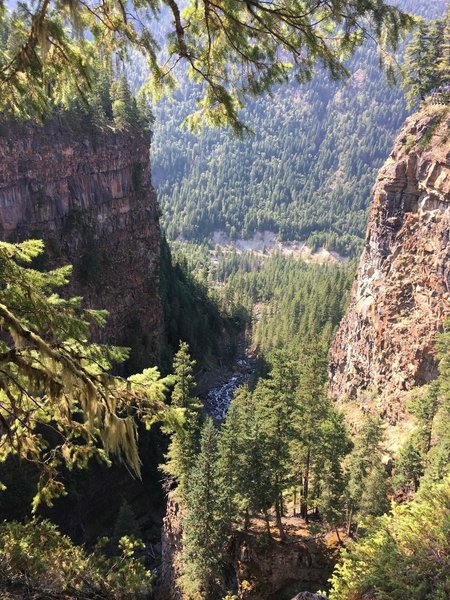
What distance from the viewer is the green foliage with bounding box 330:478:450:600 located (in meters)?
10.9

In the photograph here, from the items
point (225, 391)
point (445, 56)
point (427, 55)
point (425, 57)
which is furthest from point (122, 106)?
point (225, 391)

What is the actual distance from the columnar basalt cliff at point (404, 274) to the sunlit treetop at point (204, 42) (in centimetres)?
2679

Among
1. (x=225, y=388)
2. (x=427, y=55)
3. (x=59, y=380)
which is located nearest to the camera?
(x=59, y=380)

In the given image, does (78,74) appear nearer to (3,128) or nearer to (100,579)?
(100,579)

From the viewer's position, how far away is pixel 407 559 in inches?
446

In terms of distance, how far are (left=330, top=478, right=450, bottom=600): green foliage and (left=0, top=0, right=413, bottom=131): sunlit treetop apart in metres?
11.2

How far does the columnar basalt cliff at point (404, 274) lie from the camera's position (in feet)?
111

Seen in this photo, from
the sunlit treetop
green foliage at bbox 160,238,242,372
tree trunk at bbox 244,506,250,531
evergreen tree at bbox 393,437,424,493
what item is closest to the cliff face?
green foliage at bbox 160,238,242,372

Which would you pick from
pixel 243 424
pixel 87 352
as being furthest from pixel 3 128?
pixel 87 352

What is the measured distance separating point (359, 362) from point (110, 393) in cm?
4009

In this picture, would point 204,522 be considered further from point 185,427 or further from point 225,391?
point 225,391

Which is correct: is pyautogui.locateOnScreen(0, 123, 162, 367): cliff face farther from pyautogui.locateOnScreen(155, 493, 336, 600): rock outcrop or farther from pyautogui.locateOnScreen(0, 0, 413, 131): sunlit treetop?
pyautogui.locateOnScreen(0, 0, 413, 131): sunlit treetop

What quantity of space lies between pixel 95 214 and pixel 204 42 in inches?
1543

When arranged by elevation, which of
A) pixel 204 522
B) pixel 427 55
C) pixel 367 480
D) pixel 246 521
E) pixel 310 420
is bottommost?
pixel 246 521
